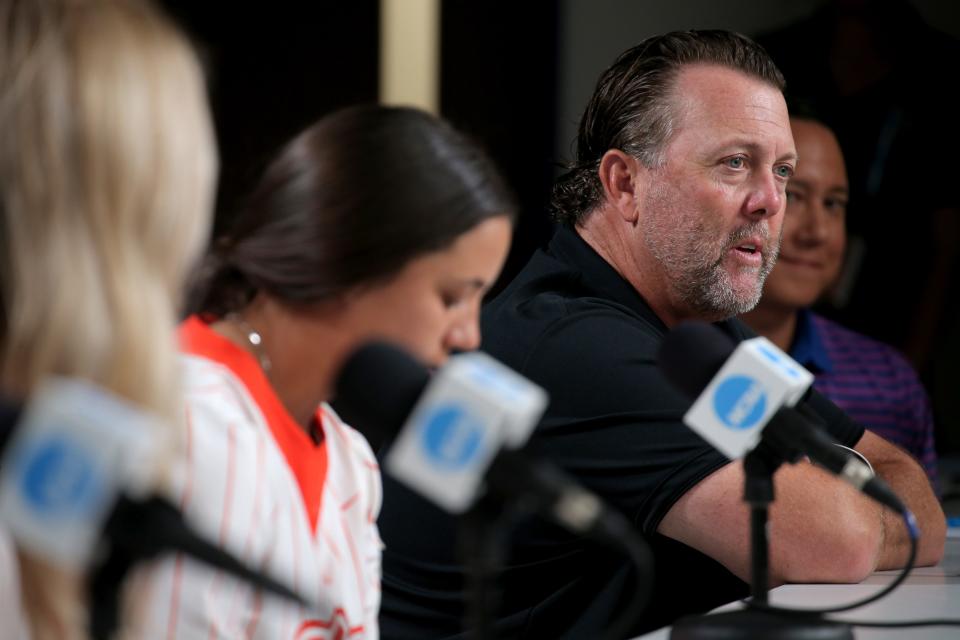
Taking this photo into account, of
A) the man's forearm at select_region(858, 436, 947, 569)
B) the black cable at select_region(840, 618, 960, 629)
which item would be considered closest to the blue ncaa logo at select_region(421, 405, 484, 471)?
the black cable at select_region(840, 618, 960, 629)

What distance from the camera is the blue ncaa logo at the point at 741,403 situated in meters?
0.98

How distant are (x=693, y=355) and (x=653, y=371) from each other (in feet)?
1.54

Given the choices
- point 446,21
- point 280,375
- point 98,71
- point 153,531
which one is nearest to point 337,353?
point 280,375

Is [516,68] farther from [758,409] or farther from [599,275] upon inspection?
[758,409]

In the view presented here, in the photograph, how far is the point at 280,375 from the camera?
1160 mm

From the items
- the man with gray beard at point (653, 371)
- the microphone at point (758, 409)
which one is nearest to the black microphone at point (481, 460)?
the microphone at point (758, 409)

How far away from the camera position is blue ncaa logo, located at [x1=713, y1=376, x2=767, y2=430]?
38.8 inches

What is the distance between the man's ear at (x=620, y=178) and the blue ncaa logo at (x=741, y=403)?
32.5 inches

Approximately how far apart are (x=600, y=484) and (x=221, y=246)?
0.52 metres

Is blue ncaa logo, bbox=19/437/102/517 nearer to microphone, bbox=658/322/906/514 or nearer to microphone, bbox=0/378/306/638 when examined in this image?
microphone, bbox=0/378/306/638

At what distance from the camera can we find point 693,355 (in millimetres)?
1031

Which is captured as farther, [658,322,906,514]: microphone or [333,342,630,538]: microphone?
[658,322,906,514]: microphone

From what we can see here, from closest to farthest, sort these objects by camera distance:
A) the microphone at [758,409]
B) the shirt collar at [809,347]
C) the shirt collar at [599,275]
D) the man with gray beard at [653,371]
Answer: the microphone at [758,409] < the man with gray beard at [653,371] < the shirt collar at [599,275] < the shirt collar at [809,347]

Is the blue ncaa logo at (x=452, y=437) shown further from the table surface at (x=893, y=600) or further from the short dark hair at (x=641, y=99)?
the short dark hair at (x=641, y=99)
